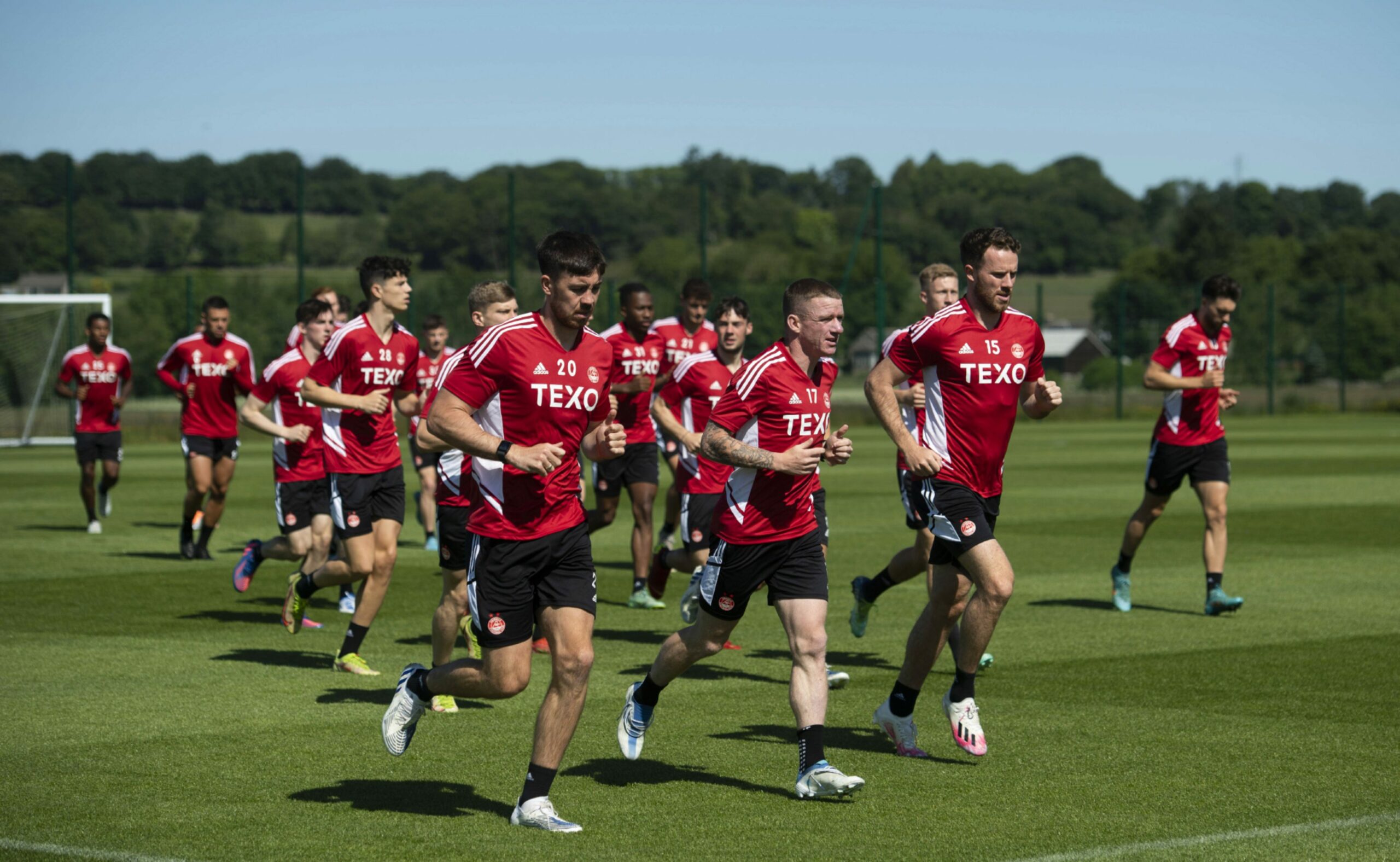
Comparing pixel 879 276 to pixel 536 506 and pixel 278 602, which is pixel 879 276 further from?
pixel 536 506

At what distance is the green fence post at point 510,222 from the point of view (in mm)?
43188

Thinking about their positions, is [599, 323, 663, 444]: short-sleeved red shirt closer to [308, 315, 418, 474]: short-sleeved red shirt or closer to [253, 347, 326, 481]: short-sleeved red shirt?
[253, 347, 326, 481]: short-sleeved red shirt

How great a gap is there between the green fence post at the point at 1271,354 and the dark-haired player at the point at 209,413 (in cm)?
4184

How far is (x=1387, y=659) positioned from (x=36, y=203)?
3857 centimetres

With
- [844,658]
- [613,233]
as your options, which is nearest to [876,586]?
[844,658]

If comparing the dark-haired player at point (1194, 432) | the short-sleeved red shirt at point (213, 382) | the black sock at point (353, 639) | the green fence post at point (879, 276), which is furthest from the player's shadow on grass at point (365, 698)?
the green fence post at point (879, 276)

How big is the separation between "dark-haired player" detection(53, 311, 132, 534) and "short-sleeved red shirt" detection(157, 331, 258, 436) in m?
2.51

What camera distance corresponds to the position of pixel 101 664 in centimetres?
984

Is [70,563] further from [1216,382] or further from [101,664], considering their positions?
[1216,382]

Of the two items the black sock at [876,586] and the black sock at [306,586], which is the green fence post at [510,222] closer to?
the black sock at [306,586]

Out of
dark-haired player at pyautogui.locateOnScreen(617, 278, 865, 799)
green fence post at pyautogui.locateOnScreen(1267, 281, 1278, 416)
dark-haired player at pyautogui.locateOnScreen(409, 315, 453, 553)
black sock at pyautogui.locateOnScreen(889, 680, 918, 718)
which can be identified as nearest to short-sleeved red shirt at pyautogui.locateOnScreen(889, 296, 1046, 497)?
dark-haired player at pyautogui.locateOnScreen(617, 278, 865, 799)

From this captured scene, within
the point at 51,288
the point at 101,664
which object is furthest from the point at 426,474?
the point at 51,288

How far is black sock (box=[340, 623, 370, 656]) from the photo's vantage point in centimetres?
943

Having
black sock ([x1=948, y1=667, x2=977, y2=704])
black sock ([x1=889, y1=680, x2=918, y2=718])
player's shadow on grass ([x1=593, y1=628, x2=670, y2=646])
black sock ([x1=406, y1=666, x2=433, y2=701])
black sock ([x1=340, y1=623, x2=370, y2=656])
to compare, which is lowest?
player's shadow on grass ([x1=593, y1=628, x2=670, y2=646])
